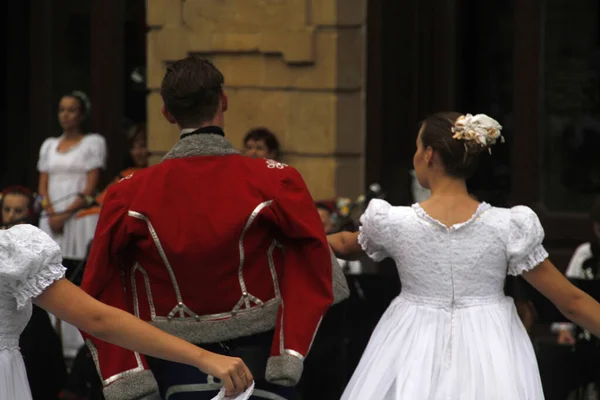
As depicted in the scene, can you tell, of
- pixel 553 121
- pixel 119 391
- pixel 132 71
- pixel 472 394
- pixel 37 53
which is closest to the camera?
pixel 119 391

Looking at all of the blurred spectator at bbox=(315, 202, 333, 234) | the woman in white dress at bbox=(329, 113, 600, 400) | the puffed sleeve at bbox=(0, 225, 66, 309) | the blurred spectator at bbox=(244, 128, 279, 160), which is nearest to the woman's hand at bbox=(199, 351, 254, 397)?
the puffed sleeve at bbox=(0, 225, 66, 309)

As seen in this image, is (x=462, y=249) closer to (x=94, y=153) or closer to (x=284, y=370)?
(x=284, y=370)

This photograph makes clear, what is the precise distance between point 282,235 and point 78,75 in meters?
6.40

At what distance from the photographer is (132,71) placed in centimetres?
960

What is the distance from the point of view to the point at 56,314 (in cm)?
339

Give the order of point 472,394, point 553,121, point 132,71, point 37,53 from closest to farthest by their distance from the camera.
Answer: point 472,394
point 553,121
point 132,71
point 37,53

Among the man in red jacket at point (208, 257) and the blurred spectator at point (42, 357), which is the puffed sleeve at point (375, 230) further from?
the blurred spectator at point (42, 357)

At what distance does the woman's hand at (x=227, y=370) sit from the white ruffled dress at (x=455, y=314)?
48.9 inches

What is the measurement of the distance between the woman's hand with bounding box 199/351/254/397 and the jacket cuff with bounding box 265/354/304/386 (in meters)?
0.53

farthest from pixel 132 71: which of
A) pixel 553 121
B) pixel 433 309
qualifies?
pixel 433 309

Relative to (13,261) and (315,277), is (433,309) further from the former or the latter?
(13,261)

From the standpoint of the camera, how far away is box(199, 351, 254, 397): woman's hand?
3.28m

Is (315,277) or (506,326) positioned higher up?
(315,277)

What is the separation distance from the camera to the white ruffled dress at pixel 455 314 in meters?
4.48
